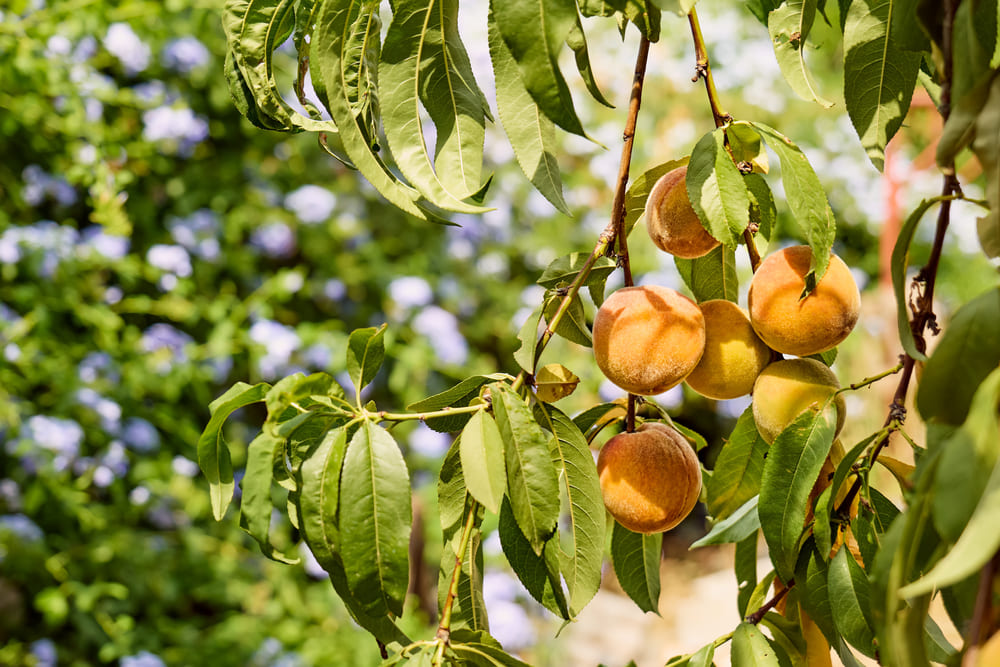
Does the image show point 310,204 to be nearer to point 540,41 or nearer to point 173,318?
point 173,318

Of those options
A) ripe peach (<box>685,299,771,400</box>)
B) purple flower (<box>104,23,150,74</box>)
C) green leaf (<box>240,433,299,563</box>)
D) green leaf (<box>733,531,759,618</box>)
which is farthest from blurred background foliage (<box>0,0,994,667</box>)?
green leaf (<box>240,433,299,563</box>)

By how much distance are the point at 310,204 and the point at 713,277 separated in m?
1.66

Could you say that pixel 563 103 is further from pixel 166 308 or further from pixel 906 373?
pixel 166 308

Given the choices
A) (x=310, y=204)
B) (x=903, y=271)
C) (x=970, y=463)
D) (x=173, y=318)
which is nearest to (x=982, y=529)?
(x=970, y=463)

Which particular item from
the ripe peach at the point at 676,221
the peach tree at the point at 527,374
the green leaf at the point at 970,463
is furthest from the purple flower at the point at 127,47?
the green leaf at the point at 970,463

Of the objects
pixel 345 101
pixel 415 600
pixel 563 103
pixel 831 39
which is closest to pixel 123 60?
pixel 415 600

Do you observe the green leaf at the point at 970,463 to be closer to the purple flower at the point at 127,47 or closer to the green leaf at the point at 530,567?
the green leaf at the point at 530,567

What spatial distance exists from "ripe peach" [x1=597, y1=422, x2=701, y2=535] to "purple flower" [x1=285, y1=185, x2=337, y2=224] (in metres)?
1.70

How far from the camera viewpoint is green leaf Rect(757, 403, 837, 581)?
487 millimetres

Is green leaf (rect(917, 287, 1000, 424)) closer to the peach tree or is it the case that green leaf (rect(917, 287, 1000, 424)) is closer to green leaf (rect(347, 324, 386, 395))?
the peach tree

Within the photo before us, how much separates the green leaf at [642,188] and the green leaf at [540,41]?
0.80 feet

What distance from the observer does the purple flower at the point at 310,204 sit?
7.09 ft

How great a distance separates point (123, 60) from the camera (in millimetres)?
1984

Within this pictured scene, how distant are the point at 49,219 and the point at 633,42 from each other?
2.25m
